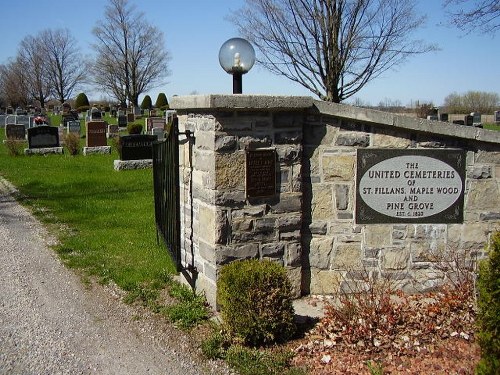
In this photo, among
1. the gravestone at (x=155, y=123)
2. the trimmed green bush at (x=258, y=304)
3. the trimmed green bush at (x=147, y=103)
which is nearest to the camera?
the trimmed green bush at (x=258, y=304)

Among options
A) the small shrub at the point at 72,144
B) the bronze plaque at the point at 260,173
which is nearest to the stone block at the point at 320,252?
the bronze plaque at the point at 260,173

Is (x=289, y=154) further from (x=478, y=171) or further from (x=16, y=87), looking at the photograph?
(x=16, y=87)

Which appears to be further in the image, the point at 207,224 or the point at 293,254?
the point at 293,254

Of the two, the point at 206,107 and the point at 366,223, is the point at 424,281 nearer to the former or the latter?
the point at 366,223

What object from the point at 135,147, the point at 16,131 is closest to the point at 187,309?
the point at 135,147

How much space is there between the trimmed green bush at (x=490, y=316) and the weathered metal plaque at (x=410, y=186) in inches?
84.8

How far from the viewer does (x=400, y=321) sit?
4.06 meters

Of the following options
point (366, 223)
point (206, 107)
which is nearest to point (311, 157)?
point (366, 223)

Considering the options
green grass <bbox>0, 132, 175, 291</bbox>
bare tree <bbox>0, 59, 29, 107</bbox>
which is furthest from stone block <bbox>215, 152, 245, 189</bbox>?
bare tree <bbox>0, 59, 29, 107</bbox>

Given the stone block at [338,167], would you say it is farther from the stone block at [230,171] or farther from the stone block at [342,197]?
the stone block at [230,171]

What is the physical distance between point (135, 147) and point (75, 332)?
10509 millimetres

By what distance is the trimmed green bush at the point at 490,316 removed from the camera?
270 centimetres

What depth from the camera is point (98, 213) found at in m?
8.88

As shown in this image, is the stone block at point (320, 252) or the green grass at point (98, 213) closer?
the stone block at point (320, 252)
